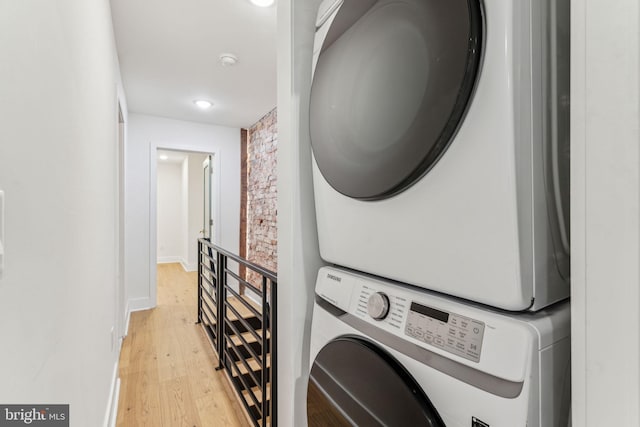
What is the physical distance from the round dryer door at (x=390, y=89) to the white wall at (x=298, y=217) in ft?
0.44

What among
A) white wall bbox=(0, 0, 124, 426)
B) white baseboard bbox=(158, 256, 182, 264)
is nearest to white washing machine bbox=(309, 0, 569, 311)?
white wall bbox=(0, 0, 124, 426)

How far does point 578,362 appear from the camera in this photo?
1.51ft

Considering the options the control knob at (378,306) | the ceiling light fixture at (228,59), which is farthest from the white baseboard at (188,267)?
the control knob at (378,306)

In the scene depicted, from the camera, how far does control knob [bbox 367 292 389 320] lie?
72 cm

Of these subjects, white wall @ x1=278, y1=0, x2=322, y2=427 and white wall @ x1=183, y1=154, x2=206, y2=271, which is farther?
white wall @ x1=183, y1=154, x2=206, y2=271

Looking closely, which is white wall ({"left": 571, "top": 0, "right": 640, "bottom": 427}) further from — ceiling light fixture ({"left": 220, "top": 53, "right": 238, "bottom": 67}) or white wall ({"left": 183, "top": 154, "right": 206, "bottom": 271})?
white wall ({"left": 183, "top": 154, "right": 206, "bottom": 271})

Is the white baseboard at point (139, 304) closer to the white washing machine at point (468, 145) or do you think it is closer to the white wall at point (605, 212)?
the white washing machine at point (468, 145)

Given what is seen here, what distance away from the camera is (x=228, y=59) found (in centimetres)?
243

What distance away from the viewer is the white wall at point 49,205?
54 centimetres

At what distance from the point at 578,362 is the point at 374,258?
0.42 metres

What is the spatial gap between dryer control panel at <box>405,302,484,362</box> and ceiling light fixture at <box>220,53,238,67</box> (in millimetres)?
2400

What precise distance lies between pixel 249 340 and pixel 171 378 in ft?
2.07

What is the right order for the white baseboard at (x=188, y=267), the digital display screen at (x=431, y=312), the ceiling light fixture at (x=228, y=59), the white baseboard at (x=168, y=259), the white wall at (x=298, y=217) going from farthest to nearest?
the white baseboard at (x=168, y=259), the white baseboard at (x=188, y=267), the ceiling light fixture at (x=228, y=59), the white wall at (x=298, y=217), the digital display screen at (x=431, y=312)

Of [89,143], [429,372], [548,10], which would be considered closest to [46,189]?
[89,143]
